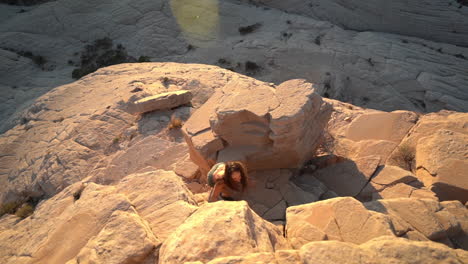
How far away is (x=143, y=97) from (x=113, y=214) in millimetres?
6243

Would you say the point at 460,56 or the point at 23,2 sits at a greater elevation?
the point at 23,2

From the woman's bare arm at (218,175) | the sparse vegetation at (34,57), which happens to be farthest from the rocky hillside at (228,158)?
the sparse vegetation at (34,57)

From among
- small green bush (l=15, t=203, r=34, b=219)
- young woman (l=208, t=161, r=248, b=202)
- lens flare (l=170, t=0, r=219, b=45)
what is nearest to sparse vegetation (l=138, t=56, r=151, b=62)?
lens flare (l=170, t=0, r=219, b=45)

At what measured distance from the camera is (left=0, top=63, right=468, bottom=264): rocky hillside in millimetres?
3756

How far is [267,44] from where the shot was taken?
18172 mm

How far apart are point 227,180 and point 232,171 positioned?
20 centimetres

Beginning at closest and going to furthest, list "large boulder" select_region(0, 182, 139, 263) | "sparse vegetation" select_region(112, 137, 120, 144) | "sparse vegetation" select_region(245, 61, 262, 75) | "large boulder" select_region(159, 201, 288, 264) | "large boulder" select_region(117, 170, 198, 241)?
1. "large boulder" select_region(159, 201, 288, 264)
2. "large boulder" select_region(117, 170, 198, 241)
3. "large boulder" select_region(0, 182, 139, 263)
4. "sparse vegetation" select_region(112, 137, 120, 144)
5. "sparse vegetation" select_region(245, 61, 262, 75)

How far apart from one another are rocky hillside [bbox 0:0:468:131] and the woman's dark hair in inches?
425

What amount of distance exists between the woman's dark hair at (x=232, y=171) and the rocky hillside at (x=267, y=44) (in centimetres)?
1080

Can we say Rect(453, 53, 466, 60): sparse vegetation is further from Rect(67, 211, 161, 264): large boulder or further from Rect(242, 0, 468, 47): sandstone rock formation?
Rect(67, 211, 161, 264): large boulder

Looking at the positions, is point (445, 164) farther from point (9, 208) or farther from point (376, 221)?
point (9, 208)

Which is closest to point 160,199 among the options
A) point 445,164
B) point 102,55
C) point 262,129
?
point 262,129

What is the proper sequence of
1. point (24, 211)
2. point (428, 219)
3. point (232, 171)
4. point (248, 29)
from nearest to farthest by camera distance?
1. point (428, 219)
2. point (232, 171)
3. point (24, 211)
4. point (248, 29)

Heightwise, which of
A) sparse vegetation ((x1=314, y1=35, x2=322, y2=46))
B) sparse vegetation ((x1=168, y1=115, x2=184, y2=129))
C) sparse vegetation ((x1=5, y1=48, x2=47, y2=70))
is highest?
sparse vegetation ((x1=314, y1=35, x2=322, y2=46))
